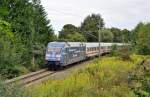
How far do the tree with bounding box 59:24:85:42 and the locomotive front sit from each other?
19078 millimetres

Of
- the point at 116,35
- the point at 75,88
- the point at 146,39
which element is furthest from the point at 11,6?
the point at 116,35

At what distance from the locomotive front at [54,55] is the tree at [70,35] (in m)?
19.1

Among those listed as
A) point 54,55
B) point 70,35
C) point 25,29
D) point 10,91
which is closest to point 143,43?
point 25,29

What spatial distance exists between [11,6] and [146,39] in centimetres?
2070

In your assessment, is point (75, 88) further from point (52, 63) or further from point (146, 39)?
point (146, 39)

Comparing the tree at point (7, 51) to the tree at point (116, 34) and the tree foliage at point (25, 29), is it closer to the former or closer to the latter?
the tree foliage at point (25, 29)

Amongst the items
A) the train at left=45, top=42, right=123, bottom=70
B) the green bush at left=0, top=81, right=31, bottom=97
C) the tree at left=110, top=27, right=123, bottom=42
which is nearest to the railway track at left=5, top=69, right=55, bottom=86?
the green bush at left=0, top=81, right=31, bottom=97

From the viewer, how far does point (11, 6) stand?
4962 centimetres

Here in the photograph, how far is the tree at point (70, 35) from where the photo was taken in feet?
241

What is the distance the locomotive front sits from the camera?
1644 inches

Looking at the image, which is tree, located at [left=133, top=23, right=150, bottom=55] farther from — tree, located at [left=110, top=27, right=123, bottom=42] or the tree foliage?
tree, located at [left=110, top=27, right=123, bottom=42]

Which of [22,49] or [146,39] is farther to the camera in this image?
[146,39]

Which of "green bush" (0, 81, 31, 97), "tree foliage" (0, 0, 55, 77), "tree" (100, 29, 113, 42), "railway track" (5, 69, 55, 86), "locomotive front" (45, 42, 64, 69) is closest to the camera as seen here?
"green bush" (0, 81, 31, 97)

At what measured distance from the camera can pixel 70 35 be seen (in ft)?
250
